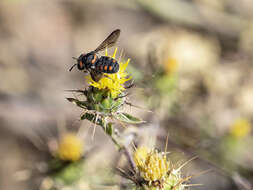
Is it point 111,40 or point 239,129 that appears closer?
point 111,40

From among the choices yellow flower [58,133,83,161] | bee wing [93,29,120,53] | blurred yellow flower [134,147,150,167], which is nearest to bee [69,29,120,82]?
bee wing [93,29,120,53]

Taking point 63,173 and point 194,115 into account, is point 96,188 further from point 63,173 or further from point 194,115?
point 194,115

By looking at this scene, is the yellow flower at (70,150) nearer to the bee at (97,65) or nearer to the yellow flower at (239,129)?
the bee at (97,65)

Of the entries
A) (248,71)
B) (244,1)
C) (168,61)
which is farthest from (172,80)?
(244,1)

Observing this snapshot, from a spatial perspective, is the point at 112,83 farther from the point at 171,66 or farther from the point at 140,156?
the point at 171,66

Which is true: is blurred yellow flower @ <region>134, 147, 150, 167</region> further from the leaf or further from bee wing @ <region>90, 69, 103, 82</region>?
bee wing @ <region>90, 69, 103, 82</region>

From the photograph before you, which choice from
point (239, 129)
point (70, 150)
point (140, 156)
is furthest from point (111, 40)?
point (239, 129)
